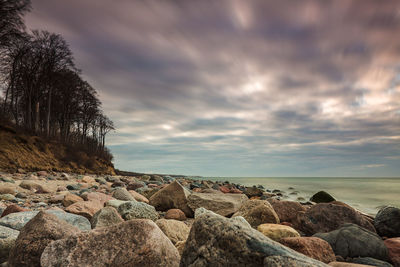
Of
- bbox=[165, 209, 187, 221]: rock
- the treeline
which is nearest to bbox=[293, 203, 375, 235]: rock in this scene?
bbox=[165, 209, 187, 221]: rock

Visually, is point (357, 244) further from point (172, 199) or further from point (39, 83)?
point (39, 83)

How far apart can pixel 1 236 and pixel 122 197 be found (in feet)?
12.4

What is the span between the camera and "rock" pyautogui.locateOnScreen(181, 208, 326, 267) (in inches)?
65.6

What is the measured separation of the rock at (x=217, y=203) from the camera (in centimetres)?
527

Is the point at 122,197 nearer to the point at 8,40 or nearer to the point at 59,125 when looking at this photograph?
the point at 8,40

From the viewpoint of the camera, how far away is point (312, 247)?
8.62ft

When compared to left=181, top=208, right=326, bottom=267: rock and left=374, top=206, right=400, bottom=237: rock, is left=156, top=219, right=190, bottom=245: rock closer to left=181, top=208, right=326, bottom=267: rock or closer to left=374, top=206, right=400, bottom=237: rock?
left=181, top=208, right=326, bottom=267: rock

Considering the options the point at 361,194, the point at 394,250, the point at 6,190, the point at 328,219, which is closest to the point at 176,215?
the point at 328,219

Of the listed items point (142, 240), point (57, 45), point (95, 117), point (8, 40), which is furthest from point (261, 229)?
point (95, 117)

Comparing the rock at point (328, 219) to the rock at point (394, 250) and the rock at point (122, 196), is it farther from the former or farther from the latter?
the rock at point (122, 196)

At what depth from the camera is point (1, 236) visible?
2.52 m

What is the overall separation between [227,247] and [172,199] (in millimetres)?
4235

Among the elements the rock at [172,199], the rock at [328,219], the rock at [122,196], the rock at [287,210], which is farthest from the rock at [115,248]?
the rock at [122,196]

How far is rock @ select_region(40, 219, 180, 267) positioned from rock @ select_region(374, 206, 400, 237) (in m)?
4.12
